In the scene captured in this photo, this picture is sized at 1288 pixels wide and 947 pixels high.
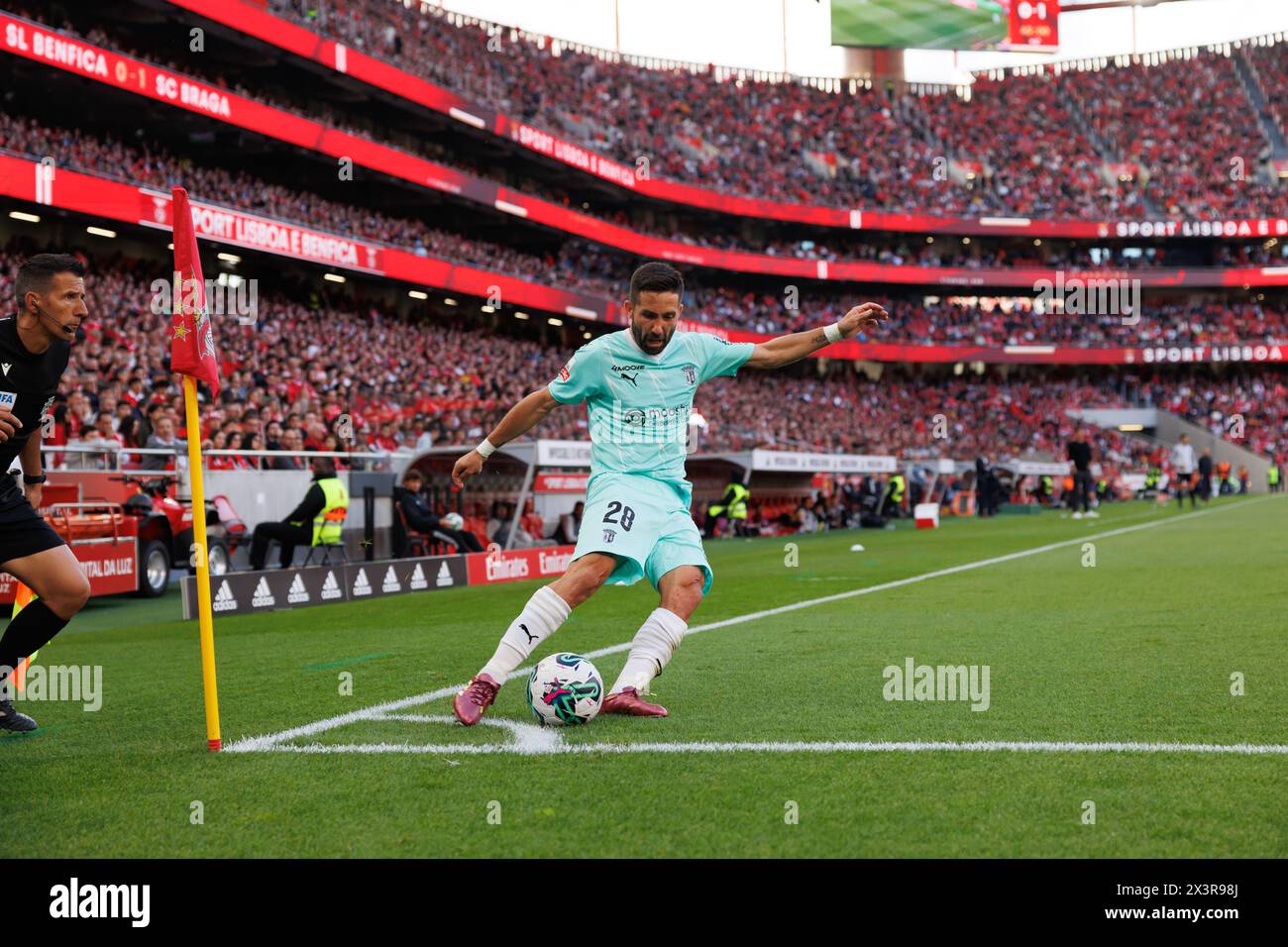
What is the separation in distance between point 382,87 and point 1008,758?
39607 millimetres

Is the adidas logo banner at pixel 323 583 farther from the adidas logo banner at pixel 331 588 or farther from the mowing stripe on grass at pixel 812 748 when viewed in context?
the mowing stripe on grass at pixel 812 748

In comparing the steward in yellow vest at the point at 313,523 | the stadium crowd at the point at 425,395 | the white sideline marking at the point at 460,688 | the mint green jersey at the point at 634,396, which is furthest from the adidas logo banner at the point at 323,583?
the mint green jersey at the point at 634,396

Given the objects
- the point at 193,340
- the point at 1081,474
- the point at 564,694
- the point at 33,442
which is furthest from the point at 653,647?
the point at 1081,474

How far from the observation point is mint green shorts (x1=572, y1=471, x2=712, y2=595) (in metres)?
5.94

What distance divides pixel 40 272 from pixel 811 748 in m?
3.99

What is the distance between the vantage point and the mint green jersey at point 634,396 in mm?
6129

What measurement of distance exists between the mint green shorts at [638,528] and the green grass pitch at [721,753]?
0.73 meters

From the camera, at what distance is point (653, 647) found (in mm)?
6059

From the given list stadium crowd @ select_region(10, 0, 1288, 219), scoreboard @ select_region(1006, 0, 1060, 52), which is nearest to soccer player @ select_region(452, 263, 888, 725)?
stadium crowd @ select_region(10, 0, 1288, 219)

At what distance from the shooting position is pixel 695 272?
63.5m

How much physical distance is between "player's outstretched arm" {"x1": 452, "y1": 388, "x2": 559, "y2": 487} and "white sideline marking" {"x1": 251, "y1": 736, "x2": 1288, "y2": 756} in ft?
4.46

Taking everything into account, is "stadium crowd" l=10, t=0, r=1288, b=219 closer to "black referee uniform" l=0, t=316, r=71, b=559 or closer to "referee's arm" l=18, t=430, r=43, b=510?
"referee's arm" l=18, t=430, r=43, b=510
